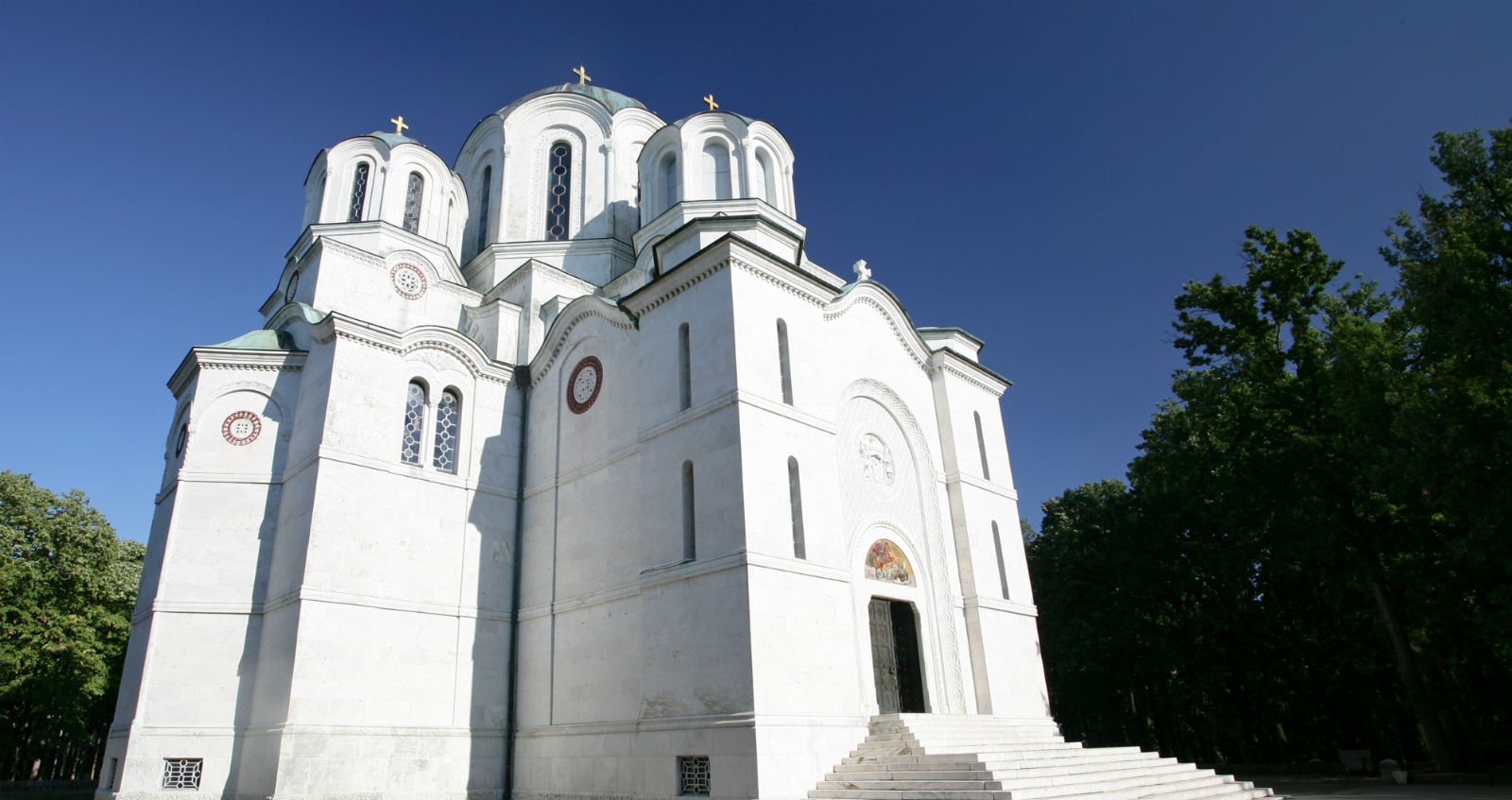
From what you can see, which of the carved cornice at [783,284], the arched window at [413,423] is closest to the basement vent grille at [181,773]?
the arched window at [413,423]

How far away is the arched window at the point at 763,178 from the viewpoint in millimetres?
16516

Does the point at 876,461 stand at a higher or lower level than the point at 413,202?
lower

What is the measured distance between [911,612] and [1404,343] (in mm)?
10526

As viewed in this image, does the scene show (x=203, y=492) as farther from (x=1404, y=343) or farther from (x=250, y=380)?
(x=1404, y=343)

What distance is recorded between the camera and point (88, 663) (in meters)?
18.9

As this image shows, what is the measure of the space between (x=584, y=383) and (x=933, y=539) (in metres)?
6.18

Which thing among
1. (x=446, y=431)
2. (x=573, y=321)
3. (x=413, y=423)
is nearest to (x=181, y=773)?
(x=413, y=423)

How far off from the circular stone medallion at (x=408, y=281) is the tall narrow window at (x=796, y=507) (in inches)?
354

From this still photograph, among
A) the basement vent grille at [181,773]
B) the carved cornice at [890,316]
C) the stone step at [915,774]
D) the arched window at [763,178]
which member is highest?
the arched window at [763,178]

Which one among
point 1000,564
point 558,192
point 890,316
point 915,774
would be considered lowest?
point 915,774

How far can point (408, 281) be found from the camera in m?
16.3

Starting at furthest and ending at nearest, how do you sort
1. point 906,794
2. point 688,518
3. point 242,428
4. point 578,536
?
point 242,428 < point 578,536 < point 688,518 < point 906,794

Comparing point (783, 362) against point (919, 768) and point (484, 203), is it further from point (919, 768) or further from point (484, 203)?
point (484, 203)

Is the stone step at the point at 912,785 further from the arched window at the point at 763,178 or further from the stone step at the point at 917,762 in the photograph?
the arched window at the point at 763,178
